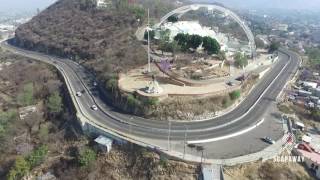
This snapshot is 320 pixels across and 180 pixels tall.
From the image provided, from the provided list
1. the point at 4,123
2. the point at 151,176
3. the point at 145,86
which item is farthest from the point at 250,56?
the point at 4,123

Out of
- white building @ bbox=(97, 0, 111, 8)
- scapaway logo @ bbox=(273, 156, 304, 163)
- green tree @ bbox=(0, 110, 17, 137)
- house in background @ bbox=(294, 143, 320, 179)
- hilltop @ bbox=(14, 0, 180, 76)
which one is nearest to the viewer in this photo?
scapaway logo @ bbox=(273, 156, 304, 163)

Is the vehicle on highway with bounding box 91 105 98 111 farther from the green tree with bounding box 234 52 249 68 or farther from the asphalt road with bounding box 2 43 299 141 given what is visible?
the green tree with bounding box 234 52 249 68

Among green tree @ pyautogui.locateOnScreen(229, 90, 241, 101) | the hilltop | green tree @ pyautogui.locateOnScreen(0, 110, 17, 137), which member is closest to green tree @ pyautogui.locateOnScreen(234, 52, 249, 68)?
green tree @ pyautogui.locateOnScreen(229, 90, 241, 101)

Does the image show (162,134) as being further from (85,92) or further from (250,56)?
(250,56)

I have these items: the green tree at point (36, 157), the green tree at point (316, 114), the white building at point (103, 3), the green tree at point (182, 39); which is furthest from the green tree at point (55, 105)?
the white building at point (103, 3)

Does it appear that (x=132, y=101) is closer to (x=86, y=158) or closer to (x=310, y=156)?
(x=86, y=158)

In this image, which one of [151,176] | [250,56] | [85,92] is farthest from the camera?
[250,56]

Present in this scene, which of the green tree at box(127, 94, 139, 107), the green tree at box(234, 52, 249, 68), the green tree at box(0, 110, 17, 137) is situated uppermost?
the green tree at box(234, 52, 249, 68)

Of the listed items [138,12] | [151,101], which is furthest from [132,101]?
[138,12]
